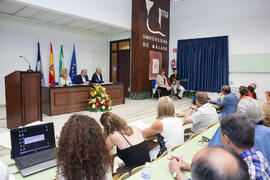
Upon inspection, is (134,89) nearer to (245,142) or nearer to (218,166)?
(245,142)

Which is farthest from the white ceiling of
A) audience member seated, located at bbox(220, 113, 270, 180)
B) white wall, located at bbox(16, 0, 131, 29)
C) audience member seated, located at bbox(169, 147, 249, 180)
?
audience member seated, located at bbox(169, 147, 249, 180)

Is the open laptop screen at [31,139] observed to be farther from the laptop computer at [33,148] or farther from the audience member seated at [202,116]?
the audience member seated at [202,116]

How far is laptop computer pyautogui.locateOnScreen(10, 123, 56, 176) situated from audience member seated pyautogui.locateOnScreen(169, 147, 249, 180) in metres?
1.03

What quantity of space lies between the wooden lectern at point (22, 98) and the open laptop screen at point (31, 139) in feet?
8.73

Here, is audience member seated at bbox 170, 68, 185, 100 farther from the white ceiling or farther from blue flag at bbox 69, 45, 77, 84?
blue flag at bbox 69, 45, 77, 84

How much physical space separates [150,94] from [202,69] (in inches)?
97.9

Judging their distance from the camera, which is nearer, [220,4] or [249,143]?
[249,143]

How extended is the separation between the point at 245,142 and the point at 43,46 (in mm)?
7421

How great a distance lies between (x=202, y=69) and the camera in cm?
813

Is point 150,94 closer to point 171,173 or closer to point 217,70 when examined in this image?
point 217,70

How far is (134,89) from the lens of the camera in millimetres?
7930

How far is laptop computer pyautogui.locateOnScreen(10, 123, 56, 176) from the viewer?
1.24 m

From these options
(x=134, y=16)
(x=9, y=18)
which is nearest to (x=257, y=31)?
(x=134, y=16)

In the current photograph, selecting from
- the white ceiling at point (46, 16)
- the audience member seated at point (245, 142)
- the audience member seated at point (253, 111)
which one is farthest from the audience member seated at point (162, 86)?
the audience member seated at point (245, 142)
